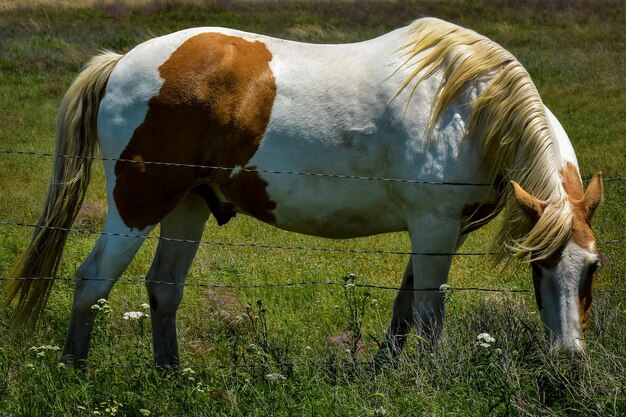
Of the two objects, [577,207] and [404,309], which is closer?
[577,207]

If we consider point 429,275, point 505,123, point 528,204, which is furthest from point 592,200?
point 429,275

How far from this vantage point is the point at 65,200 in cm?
571

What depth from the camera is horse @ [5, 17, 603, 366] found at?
5.08 m

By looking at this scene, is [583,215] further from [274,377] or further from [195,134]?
[195,134]

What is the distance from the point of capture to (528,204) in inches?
181

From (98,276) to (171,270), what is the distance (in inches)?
21.8

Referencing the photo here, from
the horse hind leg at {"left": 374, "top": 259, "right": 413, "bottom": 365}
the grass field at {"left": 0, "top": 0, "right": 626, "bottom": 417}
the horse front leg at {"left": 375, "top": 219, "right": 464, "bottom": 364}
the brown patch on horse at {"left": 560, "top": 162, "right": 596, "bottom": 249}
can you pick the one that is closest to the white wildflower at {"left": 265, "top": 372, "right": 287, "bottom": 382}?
the grass field at {"left": 0, "top": 0, "right": 626, "bottom": 417}

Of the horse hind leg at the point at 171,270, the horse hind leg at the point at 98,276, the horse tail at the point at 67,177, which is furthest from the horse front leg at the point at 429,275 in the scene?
the horse tail at the point at 67,177

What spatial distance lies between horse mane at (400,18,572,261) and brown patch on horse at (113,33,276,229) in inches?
36.2

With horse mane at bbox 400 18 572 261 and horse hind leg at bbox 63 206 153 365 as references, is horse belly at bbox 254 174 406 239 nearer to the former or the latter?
horse mane at bbox 400 18 572 261

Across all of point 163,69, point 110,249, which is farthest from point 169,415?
point 163,69

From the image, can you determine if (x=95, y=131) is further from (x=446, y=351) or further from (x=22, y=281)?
(x=446, y=351)

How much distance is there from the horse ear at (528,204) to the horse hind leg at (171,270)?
2.18 metres

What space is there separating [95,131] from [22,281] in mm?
1011
